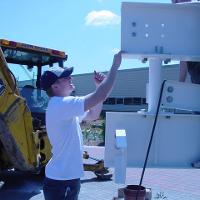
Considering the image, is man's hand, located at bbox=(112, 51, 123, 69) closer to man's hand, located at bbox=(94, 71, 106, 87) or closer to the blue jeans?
man's hand, located at bbox=(94, 71, 106, 87)

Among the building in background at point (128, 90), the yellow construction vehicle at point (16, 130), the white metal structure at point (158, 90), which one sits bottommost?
the building in background at point (128, 90)

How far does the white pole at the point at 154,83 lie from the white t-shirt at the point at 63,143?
0.52 m

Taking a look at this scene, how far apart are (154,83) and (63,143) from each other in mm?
783

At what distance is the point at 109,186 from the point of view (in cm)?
908

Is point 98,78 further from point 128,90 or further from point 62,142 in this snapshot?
point 128,90

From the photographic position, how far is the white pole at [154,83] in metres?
3.48

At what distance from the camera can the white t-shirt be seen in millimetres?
3428

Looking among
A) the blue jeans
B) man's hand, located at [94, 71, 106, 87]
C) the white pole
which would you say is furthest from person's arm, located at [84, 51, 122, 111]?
the blue jeans

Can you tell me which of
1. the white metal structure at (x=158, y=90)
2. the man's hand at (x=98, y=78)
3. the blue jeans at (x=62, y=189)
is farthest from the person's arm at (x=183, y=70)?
the blue jeans at (x=62, y=189)

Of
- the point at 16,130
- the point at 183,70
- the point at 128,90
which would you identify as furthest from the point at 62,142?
the point at 128,90

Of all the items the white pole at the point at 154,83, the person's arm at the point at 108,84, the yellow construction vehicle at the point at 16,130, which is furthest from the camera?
the yellow construction vehicle at the point at 16,130

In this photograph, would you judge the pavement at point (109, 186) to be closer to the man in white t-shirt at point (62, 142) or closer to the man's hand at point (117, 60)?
the man in white t-shirt at point (62, 142)

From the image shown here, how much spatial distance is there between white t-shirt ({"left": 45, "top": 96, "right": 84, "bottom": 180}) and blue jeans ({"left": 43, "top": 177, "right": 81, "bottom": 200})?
0.10ft

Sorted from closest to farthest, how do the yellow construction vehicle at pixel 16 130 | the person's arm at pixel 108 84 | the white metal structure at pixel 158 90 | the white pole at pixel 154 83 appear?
the person's arm at pixel 108 84, the white metal structure at pixel 158 90, the white pole at pixel 154 83, the yellow construction vehicle at pixel 16 130
